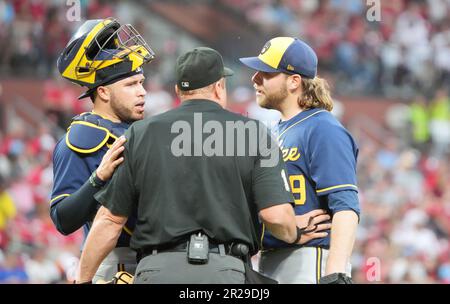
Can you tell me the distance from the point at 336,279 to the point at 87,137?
Answer: 4.99ft

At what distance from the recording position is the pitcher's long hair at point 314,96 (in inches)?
213

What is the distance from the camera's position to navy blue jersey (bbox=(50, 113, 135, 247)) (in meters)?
4.94

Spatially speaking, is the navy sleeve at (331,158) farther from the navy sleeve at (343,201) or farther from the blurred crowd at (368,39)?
the blurred crowd at (368,39)

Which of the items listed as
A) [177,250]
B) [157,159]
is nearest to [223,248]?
[177,250]

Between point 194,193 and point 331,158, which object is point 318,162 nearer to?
point 331,158

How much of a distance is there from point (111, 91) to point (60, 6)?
11.8 meters

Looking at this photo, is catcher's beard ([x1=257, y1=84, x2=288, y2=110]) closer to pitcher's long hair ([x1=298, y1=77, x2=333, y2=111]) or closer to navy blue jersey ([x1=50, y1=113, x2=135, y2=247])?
pitcher's long hair ([x1=298, y1=77, x2=333, y2=111])

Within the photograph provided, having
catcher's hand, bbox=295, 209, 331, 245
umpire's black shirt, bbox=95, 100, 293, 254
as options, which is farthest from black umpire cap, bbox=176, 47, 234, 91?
catcher's hand, bbox=295, 209, 331, 245

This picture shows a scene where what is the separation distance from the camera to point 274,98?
543 centimetres

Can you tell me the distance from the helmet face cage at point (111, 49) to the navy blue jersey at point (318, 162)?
0.97 meters

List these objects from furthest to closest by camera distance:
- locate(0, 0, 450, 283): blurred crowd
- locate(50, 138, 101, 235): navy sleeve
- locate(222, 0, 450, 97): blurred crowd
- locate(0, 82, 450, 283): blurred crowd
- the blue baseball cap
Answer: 1. locate(222, 0, 450, 97): blurred crowd
2. locate(0, 0, 450, 283): blurred crowd
3. locate(0, 82, 450, 283): blurred crowd
4. the blue baseball cap
5. locate(50, 138, 101, 235): navy sleeve

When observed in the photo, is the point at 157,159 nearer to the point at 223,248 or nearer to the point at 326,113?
the point at 223,248

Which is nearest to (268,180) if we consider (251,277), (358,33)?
(251,277)
